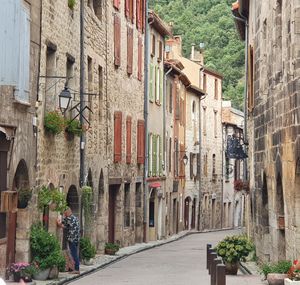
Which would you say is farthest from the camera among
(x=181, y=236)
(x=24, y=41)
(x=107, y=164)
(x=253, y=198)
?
(x=181, y=236)

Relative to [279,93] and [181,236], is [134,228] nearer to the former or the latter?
[181,236]

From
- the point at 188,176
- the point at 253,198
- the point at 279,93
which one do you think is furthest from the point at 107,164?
the point at 188,176

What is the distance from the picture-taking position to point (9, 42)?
15695mm

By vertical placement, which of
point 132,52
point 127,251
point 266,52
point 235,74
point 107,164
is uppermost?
point 235,74

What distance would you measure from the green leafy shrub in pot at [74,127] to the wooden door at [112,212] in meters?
8.14

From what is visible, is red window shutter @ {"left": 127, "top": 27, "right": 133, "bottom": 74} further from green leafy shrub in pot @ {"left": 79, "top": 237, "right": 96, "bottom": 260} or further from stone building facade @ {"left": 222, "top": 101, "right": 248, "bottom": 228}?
stone building facade @ {"left": 222, "top": 101, "right": 248, "bottom": 228}

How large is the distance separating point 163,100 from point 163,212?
15.9 feet

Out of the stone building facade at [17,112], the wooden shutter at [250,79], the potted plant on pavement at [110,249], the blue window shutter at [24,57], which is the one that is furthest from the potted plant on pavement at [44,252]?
the potted plant on pavement at [110,249]

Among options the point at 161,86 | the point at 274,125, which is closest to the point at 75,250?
the point at 274,125

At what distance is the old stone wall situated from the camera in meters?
16.1

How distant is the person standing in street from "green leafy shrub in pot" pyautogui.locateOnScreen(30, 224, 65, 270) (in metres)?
1.54

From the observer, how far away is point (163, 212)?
41.2 m

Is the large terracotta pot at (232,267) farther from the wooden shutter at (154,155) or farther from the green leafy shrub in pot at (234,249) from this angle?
the wooden shutter at (154,155)

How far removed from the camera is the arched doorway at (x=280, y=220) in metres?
18.7
